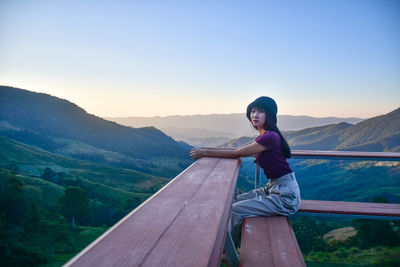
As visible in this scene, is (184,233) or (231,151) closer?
(184,233)

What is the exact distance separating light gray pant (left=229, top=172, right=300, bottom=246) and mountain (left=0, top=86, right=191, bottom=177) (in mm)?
65589

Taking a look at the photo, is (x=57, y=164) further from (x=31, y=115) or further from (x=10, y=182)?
(x=31, y=115)

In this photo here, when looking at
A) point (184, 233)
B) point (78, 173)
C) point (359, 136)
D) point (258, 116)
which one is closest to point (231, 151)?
point (258, 116)

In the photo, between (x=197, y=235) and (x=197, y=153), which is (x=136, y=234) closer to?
(x=197, y=235)

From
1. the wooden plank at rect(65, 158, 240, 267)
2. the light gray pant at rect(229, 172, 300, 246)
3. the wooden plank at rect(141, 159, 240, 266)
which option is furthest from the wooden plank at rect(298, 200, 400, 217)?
the wooden plank at rect(141, 159, 240, 266)

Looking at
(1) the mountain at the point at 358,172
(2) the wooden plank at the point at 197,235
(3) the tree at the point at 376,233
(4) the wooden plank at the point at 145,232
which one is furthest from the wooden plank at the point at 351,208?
(1) the mountain at the point at 358,172

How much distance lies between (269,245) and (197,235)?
3.86 ft

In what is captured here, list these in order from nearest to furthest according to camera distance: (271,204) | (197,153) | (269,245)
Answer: (269,245) → (271,204) → (197,153)

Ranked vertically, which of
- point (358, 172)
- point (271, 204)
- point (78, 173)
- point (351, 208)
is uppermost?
point (271, 204)

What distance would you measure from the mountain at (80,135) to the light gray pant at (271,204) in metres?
65.6

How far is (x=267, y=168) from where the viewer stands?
264 cm

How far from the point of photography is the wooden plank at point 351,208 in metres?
2.88

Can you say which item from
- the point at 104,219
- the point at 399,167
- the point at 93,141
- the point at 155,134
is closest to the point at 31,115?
the point at 93,141

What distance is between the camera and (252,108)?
2.88m
